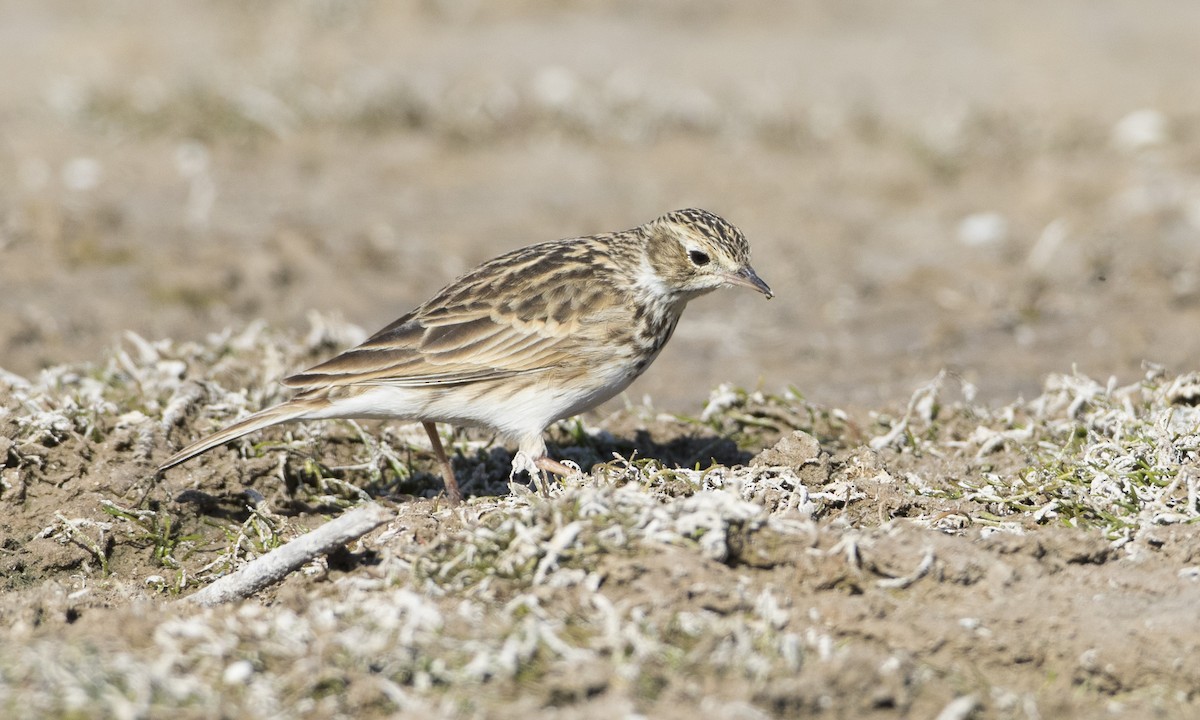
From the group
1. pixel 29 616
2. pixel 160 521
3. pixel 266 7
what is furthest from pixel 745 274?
pixel 266 7

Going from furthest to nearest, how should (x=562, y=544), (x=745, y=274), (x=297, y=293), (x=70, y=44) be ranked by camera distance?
(x=70, y=44) → (x=297, y=293) → (x=745, y=274) → (x=562, y=544)

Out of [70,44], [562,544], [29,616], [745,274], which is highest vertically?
[70,44]

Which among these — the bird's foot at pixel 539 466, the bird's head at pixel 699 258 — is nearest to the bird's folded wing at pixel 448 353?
the bird's foot at pixel 539 466

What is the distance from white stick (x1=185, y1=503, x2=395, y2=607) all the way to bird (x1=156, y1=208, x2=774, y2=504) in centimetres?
90

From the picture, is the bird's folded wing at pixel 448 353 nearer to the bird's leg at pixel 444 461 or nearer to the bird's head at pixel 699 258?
the bird's leg at pixel 444 461

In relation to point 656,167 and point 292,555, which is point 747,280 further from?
point 656,167

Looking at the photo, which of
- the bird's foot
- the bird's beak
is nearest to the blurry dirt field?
the bird's foot

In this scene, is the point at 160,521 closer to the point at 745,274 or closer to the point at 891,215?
the point at 745,274

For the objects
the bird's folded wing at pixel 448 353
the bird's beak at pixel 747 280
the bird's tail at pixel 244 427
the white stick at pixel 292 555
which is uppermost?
the bird's beak at pixel 747 280

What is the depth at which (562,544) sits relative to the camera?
491 cm

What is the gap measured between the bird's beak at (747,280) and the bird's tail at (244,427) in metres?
2.19

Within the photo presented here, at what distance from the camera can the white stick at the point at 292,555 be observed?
16.8 feet

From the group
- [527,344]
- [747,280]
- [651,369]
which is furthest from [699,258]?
[651,369]

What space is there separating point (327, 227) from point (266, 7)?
6.93 m
